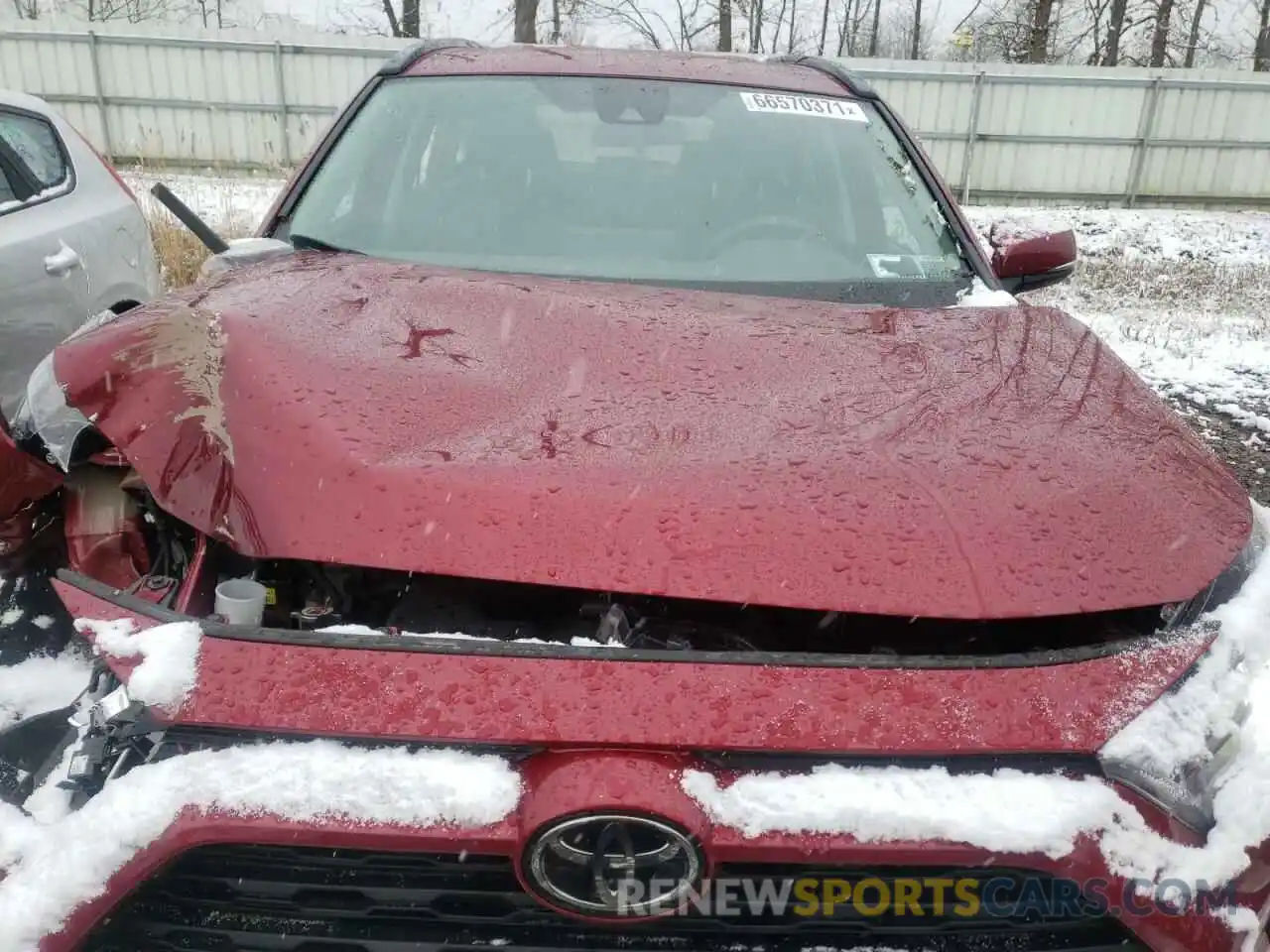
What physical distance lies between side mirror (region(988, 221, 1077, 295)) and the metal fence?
1310 centimetres

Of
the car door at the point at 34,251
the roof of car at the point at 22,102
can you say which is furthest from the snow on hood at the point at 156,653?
the roof of car at the point at 22,102

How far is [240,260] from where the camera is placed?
2211 mm

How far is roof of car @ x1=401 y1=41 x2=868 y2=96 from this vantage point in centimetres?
273

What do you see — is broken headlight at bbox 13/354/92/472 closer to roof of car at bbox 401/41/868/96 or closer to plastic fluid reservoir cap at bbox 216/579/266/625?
plastic fluid reservoir cap at bbox 216/579/266/625

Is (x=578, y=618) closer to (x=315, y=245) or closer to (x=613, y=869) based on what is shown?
(x=613, y=869)

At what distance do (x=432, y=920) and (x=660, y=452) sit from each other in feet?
2.12

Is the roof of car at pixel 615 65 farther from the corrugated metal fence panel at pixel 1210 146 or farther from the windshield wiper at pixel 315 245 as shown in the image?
the corrugated metal fence panel at pixel 1210 146

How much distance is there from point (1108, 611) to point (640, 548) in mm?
632

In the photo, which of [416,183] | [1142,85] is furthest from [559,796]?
[1142,85]

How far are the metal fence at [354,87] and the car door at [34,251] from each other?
38.4 feet

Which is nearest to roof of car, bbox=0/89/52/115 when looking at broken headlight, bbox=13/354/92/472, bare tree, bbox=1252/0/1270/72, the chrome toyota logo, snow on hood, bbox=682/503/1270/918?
broken headlight, bbox=13/354/92/472

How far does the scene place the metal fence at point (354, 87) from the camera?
1459 centimetres

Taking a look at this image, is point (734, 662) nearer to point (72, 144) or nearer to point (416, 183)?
point (416, 183)

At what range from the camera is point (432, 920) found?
1.12m
